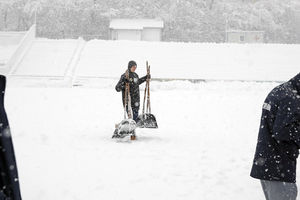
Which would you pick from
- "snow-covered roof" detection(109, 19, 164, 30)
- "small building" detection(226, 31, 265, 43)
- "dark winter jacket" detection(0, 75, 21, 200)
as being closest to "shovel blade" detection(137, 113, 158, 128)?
"dark winter jacket" detection(0, 75, 21, 200)

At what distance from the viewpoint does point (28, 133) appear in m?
9.72

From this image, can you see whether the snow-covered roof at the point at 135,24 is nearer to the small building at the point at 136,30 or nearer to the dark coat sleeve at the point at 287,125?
the small building at the point at 136,30

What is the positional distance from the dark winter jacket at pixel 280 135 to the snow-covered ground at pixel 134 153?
A: 2.16 meters

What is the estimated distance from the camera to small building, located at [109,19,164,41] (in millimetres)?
40750

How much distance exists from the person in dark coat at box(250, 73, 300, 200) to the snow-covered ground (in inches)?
83.6

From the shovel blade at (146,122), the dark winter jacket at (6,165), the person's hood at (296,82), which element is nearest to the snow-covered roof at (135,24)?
the shovel blade at (146,122)

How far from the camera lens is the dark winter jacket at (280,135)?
3.30 metres

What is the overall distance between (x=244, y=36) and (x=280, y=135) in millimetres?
Result: 43023

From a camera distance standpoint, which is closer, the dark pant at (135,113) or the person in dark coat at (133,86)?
the person in dark coat at (133,86)

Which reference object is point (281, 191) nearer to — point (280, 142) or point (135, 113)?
point (280, 142)

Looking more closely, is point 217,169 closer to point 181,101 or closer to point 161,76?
point 181,101

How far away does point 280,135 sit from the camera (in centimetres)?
332

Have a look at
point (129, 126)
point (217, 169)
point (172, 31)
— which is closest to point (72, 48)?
point (172, 31)

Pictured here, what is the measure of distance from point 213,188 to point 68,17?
151ft
